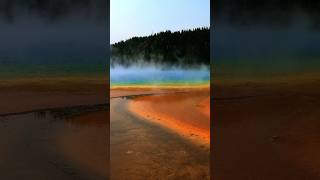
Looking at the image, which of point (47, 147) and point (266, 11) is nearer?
point (47, 147)

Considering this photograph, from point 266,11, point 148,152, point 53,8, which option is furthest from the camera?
point 266,11

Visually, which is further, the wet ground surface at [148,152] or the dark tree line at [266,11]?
the dark tree line at [266,11]

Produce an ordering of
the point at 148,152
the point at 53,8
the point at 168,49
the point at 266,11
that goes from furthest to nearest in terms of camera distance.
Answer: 1. the point at 168,49
2. the point at 266,11
3. the point at 148,152
4. the point at 53,8

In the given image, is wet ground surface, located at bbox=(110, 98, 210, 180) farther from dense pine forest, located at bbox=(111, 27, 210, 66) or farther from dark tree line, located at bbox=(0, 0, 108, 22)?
dark tree line, located at bbox=(0, 0, 108, 22)

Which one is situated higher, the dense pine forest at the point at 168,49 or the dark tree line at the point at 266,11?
the dark tree line at the point at 266,11

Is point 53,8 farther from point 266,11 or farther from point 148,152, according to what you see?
point 266,11

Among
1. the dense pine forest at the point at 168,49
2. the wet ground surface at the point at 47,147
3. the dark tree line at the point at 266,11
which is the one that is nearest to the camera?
the wet ground surface at the point at 47,147

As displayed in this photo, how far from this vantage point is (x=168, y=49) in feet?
12.7

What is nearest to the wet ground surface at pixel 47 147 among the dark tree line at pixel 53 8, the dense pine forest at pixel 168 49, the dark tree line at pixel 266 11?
the dense pine forest at pixel 168 49

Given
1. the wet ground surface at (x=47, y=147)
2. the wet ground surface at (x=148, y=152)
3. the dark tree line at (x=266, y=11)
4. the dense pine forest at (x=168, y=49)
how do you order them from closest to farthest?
the wet ground surface at (x=47, y=147), the wet ground surface at (x=148, y=152), the dense pine forest at (x=168, y=49), the dark tree line at (x=266, y=11)

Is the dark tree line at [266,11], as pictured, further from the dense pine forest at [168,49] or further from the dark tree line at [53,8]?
the dark tree line at [53,8]

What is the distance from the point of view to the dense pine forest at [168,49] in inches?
138

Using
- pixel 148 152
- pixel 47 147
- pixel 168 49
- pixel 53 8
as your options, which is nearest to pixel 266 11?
pixel 168 49

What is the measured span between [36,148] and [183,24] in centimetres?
Answer: 160
